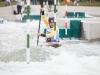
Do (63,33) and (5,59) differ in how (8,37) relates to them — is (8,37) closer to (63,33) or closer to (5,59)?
(63,33)

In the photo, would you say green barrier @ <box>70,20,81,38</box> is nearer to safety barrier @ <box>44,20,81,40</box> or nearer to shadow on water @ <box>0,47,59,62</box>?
safety barrier @ <box>44,20,81,40</box>

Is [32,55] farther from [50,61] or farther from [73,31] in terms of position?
[73,31]

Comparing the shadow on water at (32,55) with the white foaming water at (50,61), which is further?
the shadow on water at (32,55)

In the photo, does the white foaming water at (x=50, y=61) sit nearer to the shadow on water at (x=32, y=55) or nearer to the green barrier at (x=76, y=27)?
the shadow on water at (x=32, y=55)

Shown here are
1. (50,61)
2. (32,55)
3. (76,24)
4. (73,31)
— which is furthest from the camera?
(76,24)

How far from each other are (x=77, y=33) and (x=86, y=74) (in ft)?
23.3

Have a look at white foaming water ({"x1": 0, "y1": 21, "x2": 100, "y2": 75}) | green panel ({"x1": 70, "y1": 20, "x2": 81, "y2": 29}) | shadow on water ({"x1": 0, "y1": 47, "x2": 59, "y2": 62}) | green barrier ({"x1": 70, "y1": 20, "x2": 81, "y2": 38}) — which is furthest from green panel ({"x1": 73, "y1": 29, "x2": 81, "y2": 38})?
shadow on water ({"x1": 0, "y1": 47, "x2": 59, "y2": 62})

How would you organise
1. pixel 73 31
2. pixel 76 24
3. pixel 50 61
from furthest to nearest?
pixel 76 24 < pixel 73 31 < pixel 50 61

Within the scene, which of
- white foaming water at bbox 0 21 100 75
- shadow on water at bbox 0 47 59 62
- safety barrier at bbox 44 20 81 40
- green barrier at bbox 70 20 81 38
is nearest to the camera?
white foaming water at bbox 0 21 100 75

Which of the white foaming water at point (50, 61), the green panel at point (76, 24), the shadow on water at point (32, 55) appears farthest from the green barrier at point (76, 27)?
the shadow on water at point (32, 55)

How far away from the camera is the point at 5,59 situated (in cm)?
946

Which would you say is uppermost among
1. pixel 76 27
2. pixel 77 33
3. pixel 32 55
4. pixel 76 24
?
pixel 76 24

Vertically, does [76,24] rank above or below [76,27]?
above

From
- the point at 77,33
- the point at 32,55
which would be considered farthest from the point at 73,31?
the point at 32,55
